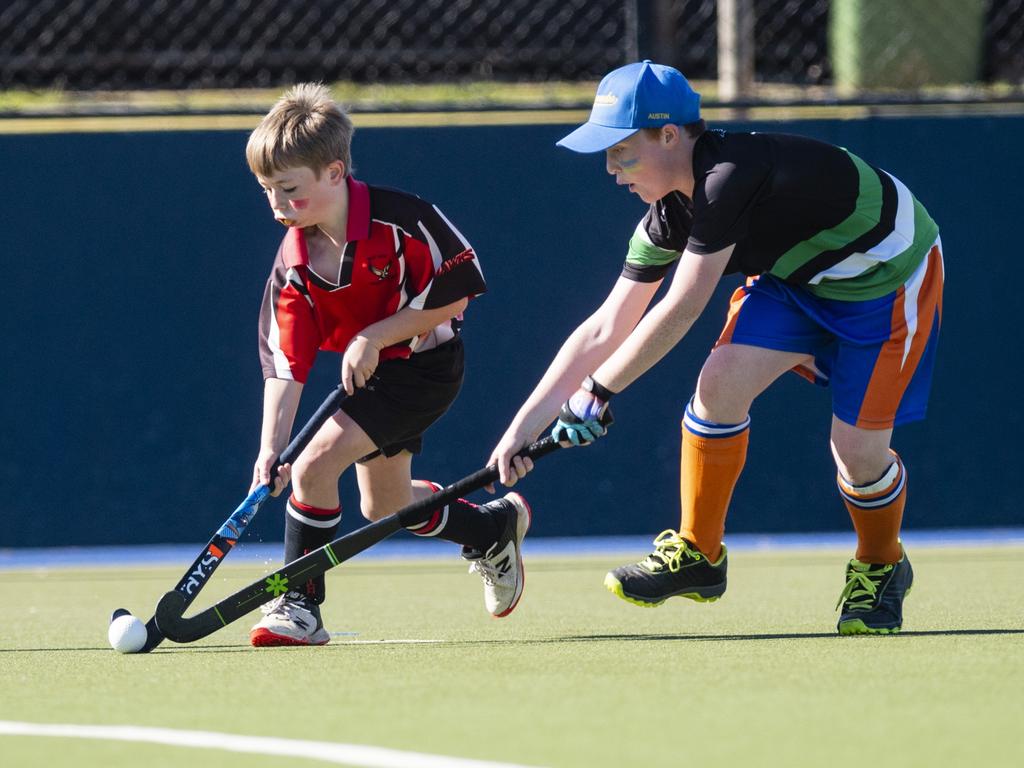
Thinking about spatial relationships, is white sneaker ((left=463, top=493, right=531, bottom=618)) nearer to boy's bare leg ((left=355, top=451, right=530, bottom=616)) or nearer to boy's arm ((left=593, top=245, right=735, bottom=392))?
boy's bare leg ((left=355, top=451, right=530, bottom=616))

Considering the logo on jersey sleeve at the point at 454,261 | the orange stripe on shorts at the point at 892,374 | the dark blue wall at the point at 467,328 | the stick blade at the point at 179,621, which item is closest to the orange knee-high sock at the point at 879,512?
the orange stripe on shorts at the point at 892,374

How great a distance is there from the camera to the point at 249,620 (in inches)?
195

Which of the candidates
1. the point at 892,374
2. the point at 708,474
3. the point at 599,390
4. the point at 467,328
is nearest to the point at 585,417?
the point at 599,390

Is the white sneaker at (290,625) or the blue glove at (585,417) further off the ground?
the blue glove at (585,417)

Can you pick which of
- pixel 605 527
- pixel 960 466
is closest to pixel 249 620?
pixel 605 527

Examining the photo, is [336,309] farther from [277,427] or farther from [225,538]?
[225,538]

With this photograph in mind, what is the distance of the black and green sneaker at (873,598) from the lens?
4164mm

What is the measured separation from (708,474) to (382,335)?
897 millimetres

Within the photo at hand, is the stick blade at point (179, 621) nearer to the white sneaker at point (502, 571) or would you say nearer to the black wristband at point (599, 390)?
the white sneaker at point (502, 571)

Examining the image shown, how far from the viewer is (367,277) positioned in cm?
432

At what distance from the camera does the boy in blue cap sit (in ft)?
13.3

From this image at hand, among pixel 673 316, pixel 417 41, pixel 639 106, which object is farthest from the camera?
pixel 417 41

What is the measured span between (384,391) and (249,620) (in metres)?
0.99

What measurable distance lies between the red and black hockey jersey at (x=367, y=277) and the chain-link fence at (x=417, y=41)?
4.42 meters
